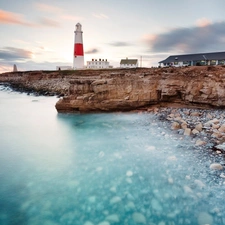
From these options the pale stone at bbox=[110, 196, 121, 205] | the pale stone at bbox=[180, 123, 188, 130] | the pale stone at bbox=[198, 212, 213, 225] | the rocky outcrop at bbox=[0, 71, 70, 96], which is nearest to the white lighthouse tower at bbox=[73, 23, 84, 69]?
the rocky outcrop at bbox=[0, 71, 70, 96]

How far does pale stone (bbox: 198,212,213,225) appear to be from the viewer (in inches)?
149

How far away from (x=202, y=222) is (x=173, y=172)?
1.79 meters

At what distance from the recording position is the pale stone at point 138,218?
3.94m

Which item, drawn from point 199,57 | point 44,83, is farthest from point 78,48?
point 199,57

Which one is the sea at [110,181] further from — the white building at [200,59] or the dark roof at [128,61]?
the dark roof at [128,61]

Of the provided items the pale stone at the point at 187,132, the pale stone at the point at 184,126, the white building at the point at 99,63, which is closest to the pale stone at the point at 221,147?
the pale stone at the point at 187,132

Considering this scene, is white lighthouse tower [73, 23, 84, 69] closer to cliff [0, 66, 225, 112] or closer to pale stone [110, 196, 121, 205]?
cliff [0, 66, 225, 112]

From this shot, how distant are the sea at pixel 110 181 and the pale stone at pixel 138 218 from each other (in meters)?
0.01

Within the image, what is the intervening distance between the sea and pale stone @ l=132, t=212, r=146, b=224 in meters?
0.01

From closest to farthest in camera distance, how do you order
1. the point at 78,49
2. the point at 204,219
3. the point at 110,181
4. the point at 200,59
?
the point at 204,219 → the point at 110,181 → the point at 200,59 → the point at 78,49

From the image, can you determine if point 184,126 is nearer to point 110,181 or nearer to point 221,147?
point 221,147

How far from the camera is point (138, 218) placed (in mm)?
4020

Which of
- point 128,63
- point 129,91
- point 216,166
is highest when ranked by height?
point 128,63

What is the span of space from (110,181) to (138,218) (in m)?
1.44
